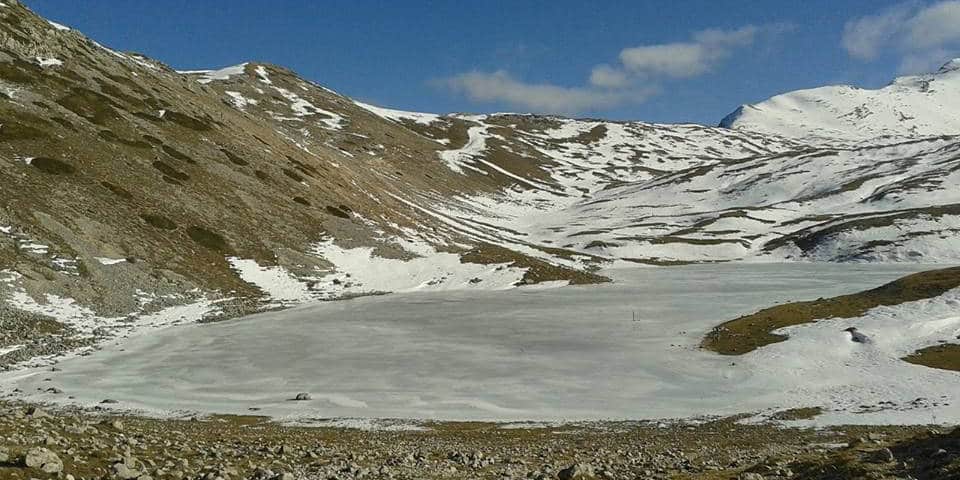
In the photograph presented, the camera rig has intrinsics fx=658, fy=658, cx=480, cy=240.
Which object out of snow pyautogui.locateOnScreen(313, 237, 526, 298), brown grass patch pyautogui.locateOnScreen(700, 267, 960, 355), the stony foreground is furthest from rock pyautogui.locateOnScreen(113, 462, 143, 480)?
snow pyautogui.locateOnScreen(313, 237, 526, 298)

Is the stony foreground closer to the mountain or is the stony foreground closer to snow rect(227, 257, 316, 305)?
the mountain

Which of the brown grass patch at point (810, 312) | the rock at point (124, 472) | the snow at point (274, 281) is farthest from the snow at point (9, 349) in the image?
the brown grass patch at point (810, 312)

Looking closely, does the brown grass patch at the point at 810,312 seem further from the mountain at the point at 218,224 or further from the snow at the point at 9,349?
the snow at the point at 9,349

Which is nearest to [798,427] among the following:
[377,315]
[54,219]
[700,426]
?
[700,426]

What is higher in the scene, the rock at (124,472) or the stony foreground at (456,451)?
the rock at (124,472)

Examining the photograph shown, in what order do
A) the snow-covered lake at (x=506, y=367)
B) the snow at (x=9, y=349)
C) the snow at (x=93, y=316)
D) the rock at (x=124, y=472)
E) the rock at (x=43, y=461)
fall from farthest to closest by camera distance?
1. the snow at (x=93, y=316)
2. the snow at (x=9, y=349)
3. the snow-covered lake at (x=506, y=367)
4. the rock at (x=124, y=472)
5. the rock at (x=43, y=461)

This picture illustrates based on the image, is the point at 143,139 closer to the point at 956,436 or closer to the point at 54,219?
the point at 54,219

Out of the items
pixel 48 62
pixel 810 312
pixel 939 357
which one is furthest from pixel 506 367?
pixel 48 62

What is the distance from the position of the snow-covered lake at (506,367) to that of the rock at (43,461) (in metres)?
16.4

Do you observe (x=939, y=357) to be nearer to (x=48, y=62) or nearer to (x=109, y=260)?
(x=109, y=260)

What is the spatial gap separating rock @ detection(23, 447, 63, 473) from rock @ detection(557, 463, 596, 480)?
10.9 meters

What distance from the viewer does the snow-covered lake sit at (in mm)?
30547

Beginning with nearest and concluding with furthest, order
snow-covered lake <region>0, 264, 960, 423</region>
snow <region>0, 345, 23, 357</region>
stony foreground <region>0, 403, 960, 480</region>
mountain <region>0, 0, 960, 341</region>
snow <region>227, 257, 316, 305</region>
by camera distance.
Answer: stony foreground <region>0, 403, 960, 480</region>
snow-covered lake <region>0, 264, 960, 423</region>
snow <region>0, 345, 23, 357</region>
mountain <region>0, 0, 960, 341</region>
snow <region>227, 257, 316, 305</region>

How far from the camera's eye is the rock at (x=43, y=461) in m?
11.7
